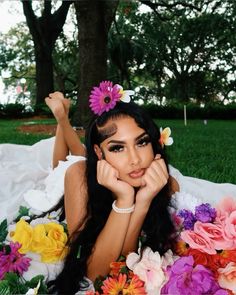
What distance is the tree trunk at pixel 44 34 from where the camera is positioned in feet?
55.3

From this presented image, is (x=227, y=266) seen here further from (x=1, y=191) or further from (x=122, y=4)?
(x=122, y=4)

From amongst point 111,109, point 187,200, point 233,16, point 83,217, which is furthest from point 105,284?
point 233,16

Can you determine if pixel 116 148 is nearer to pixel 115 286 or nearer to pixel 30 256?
pixel 115 286

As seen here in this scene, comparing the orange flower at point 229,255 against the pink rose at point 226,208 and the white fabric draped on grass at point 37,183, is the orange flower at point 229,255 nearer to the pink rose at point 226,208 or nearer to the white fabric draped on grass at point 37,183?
the pink rose at point 226,208

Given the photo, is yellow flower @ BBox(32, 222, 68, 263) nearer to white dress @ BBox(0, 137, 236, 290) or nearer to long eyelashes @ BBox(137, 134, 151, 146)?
white dress @ BBox(0, 137, 236, 290)

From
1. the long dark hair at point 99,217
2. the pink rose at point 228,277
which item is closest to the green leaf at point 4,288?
the long dark hair at point 99,217

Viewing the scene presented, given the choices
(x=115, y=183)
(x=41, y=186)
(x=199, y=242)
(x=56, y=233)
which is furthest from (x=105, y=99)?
(x=41, y=186)

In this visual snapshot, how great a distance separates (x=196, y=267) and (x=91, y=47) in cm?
827

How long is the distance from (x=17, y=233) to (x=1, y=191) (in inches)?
66.6

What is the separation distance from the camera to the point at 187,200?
2.70m

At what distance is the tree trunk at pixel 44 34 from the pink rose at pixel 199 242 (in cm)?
1550

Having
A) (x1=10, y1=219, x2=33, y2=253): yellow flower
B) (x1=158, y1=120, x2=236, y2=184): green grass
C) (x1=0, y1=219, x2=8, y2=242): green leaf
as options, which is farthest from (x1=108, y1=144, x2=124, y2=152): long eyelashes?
(x1=158, y1=120, x2=236, y2=184): green grass

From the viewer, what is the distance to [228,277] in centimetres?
171

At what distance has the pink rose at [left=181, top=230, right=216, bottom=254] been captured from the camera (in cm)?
168
